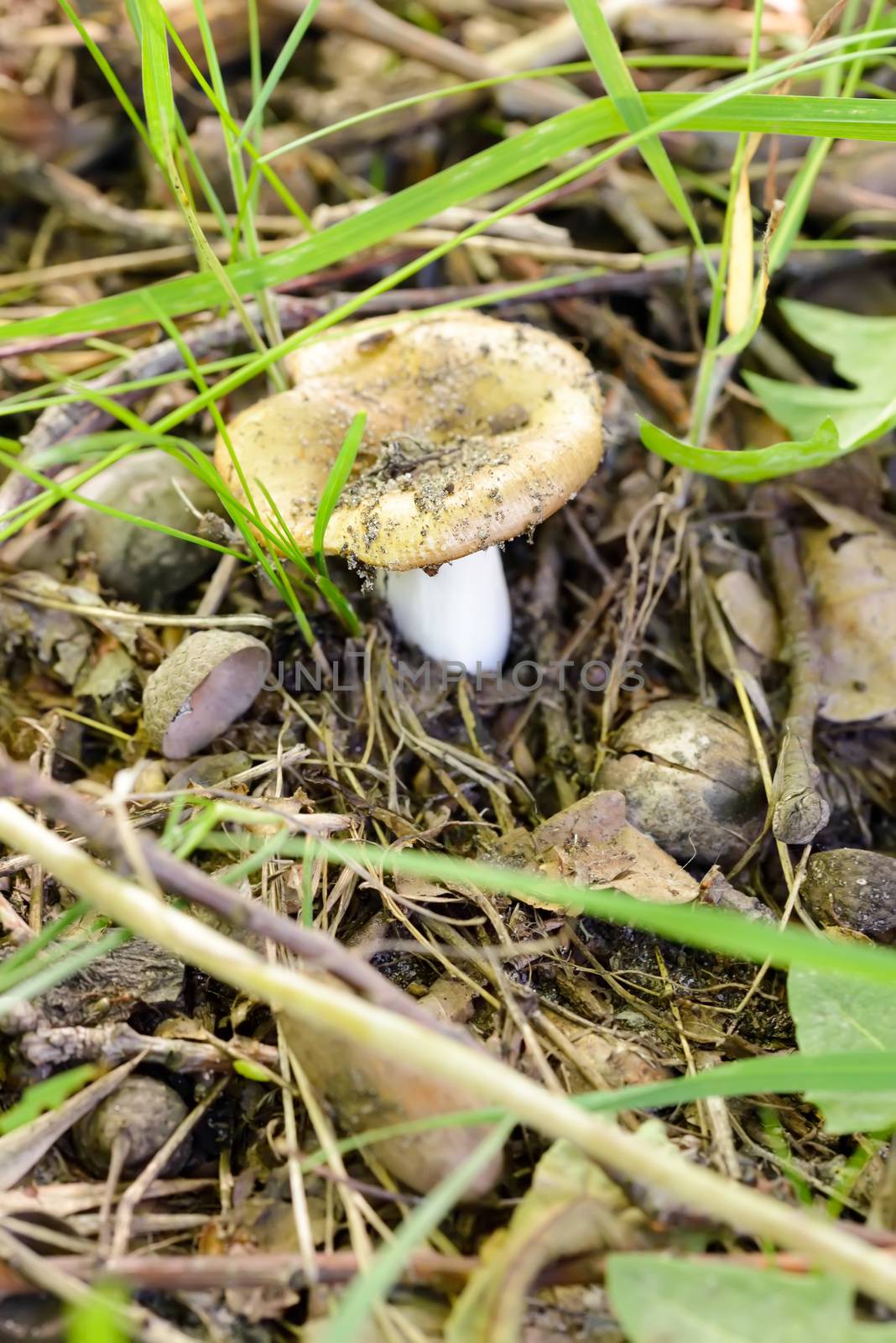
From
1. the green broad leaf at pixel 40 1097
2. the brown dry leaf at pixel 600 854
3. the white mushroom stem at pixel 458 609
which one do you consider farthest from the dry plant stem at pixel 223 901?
the white mushroom stem at pixel 458 609

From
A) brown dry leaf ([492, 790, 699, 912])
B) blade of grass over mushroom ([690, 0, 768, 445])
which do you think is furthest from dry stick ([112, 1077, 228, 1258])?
blade of grass over mushroom ([690, 0, 768, 445])

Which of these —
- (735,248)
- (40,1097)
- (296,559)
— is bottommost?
(40,1097)

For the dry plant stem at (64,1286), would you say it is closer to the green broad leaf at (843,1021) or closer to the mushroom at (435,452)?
the green broad leaf at (843,1021)

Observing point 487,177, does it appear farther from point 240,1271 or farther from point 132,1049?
point 240,1271

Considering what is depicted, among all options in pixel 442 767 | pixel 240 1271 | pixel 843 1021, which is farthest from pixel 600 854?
pixel 240 1271

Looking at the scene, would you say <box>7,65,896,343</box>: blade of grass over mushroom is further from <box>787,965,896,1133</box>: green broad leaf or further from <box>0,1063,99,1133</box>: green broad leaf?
<box>787,965,896,1133</box>: green broad leaf

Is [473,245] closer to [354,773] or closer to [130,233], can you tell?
[130,233]

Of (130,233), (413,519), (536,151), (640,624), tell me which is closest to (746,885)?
(640,624)
